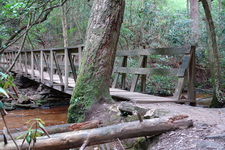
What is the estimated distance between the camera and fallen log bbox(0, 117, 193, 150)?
258 centimetres

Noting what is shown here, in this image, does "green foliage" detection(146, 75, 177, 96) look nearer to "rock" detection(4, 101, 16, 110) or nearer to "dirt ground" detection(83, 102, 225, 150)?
"rock" detection(4, 101, 16, 110)

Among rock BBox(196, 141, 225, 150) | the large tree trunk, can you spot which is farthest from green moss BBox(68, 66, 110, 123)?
rock BBox(196, 141, 225, 150)

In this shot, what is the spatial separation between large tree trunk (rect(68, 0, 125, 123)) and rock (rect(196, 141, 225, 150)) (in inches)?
101

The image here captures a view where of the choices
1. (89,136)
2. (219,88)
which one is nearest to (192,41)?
(219,88)

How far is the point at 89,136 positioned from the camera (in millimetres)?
2750

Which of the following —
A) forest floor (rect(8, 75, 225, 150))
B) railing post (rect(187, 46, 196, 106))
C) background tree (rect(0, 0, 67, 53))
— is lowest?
forest floor (rect(8, 75, 225, 150))

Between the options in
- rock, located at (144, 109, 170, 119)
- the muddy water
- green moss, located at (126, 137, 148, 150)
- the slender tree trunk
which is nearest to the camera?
green moss, located at (126, 137, 148, 150)

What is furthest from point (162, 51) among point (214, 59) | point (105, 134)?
point (105, 134)

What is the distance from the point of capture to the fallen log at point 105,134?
258 cm

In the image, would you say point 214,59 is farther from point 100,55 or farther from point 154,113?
point 154,113

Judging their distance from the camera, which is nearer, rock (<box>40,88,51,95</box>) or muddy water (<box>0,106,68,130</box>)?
muddy water (<box>0,106,68,130</box>)

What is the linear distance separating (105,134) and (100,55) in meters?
2.28

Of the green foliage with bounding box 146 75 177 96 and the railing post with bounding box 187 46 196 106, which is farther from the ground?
the railing post with bounding box 187 46 196 106

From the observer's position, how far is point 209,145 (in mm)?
2441
